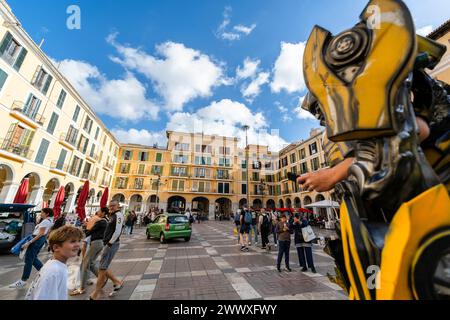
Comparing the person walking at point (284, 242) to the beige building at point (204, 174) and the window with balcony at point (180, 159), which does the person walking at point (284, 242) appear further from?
the window with balcony at point (180, 159)

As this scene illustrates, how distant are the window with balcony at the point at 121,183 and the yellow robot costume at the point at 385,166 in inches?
1436

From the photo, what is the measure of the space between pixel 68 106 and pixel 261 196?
3149 cm

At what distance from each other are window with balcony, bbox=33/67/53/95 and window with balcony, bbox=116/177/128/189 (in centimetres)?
1836

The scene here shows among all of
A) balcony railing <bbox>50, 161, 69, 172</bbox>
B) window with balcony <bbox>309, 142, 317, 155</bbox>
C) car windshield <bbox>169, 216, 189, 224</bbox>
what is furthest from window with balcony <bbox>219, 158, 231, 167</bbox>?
car windshield <bbox>169, 216, 189, 224</bbox>

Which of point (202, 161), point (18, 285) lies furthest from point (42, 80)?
point (202, 161)

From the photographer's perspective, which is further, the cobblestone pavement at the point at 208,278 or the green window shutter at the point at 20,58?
the green window shutter at the point at 20,58

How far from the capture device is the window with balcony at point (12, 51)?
13.5 m

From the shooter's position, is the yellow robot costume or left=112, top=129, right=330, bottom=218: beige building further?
left=112, top=129, right=330, bottom=218: beige building

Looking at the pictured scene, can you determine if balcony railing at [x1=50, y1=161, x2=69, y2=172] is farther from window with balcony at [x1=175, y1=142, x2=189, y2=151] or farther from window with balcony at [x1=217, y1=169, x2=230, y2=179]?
window with balcony at [x1=217, y1=169, x2=230, y2=179]

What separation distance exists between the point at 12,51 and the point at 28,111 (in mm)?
4437

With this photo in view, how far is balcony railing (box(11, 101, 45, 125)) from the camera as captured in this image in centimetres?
1458

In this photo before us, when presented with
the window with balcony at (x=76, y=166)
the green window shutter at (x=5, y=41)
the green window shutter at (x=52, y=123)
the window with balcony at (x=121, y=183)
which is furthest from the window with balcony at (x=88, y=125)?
the green window shutter at (x=5, y=41)

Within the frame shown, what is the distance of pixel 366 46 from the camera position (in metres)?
0.95
